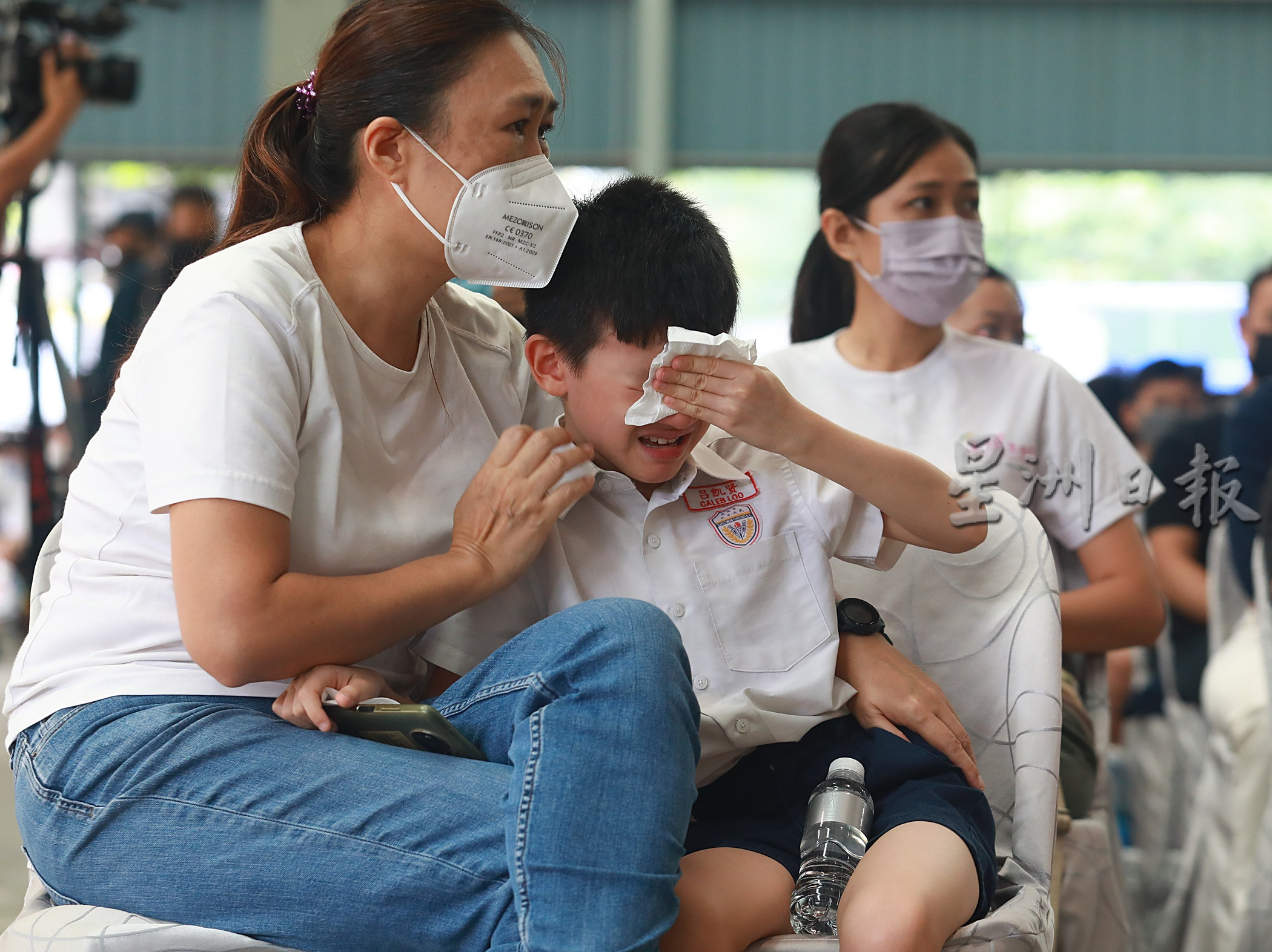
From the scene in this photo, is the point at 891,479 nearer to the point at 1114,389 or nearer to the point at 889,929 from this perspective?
the point at 889,929

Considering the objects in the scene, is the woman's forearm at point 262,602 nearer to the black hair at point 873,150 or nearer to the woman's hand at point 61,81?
the black hair at point 873,150

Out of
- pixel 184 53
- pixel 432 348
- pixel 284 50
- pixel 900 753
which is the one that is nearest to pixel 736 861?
pixel 900 753

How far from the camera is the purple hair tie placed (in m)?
1.16

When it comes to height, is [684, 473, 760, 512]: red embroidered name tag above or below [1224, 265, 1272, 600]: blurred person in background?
above

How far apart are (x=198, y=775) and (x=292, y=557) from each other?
0.20 metres

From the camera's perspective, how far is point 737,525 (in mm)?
1181

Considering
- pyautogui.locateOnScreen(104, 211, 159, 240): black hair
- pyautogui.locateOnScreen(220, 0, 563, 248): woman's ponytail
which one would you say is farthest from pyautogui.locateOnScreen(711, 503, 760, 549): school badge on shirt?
pyautogui.locateOnScreen(104, 211, 159, 240): black hair

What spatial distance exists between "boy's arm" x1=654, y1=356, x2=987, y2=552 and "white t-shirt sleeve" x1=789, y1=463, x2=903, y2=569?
0.05ft

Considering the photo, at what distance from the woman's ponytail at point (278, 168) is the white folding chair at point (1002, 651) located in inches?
26.9

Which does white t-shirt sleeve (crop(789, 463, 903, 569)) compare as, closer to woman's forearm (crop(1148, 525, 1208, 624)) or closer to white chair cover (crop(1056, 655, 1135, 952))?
white chair cover (crop(1056, 655, 1135, 952))

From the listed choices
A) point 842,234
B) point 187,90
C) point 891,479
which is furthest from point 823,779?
point 187,90

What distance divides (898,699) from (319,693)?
52 cm

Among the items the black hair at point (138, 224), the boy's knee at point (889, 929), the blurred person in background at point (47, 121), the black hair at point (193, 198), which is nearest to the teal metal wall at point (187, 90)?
the black hair at point (138, 224)

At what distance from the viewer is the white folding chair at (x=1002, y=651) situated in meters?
1.10
